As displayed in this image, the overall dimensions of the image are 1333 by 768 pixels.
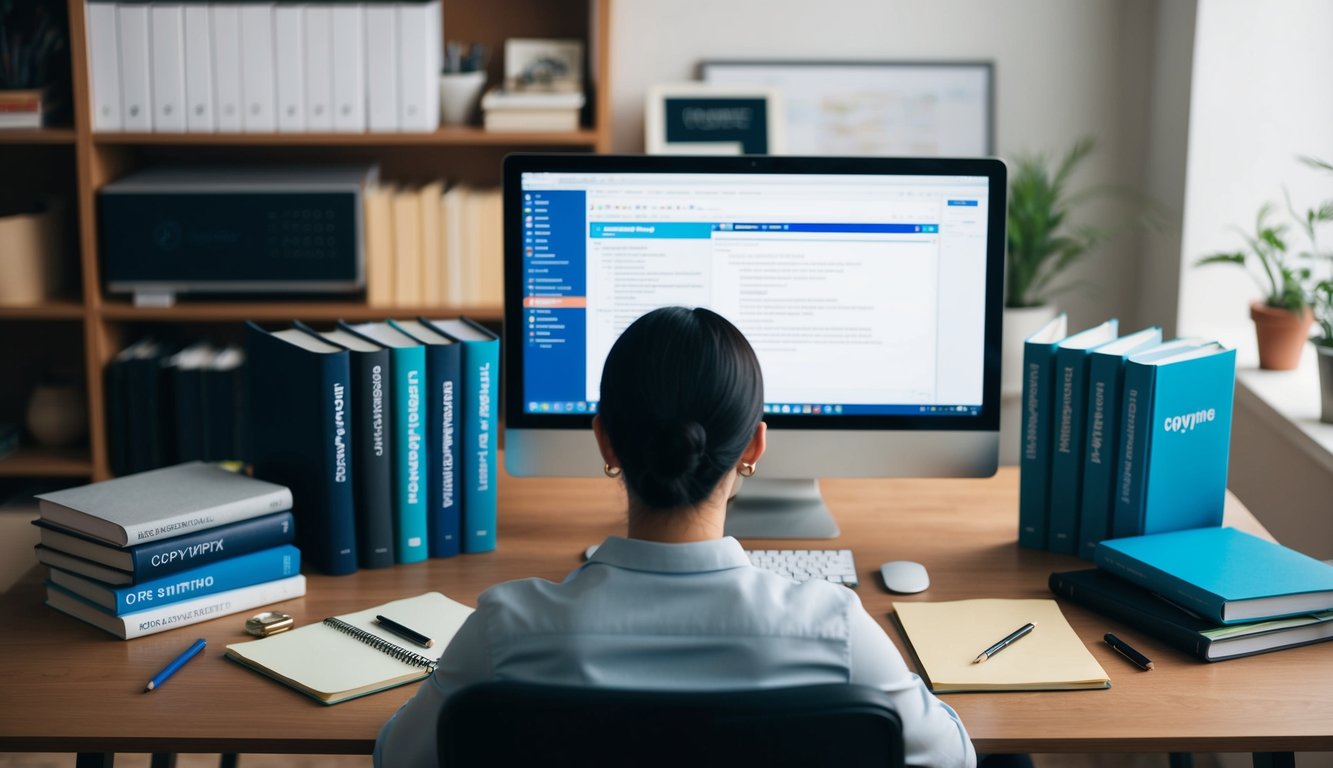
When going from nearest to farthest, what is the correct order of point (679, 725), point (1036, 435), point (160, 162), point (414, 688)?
point (679, 725), point (414, 688), point (1036, 435), point (160, 162)

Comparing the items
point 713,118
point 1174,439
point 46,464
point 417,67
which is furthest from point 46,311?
point 1174,439

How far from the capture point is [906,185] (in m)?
1.67

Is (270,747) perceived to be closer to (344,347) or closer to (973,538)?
(344,347)

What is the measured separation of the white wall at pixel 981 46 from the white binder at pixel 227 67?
89 cm

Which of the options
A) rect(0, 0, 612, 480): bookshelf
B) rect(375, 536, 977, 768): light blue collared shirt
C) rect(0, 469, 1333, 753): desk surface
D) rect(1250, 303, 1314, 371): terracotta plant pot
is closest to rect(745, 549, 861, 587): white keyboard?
rect(0, 469, 1333, 753): desk surface

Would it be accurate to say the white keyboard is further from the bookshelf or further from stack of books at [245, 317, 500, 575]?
the bookshelf

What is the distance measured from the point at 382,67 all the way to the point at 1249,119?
186cm

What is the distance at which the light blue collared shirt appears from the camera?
103 centimetres

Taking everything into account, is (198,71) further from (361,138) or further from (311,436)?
(311,436)

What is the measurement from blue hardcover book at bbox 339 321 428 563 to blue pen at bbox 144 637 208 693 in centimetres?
29

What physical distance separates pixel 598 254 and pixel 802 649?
766 millimetres

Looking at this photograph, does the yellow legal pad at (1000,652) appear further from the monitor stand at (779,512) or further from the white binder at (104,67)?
the white binder at (104,67)

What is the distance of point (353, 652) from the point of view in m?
1.39

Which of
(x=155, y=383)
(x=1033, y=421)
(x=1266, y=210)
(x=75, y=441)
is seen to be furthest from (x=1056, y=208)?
(x=75, y=441)
